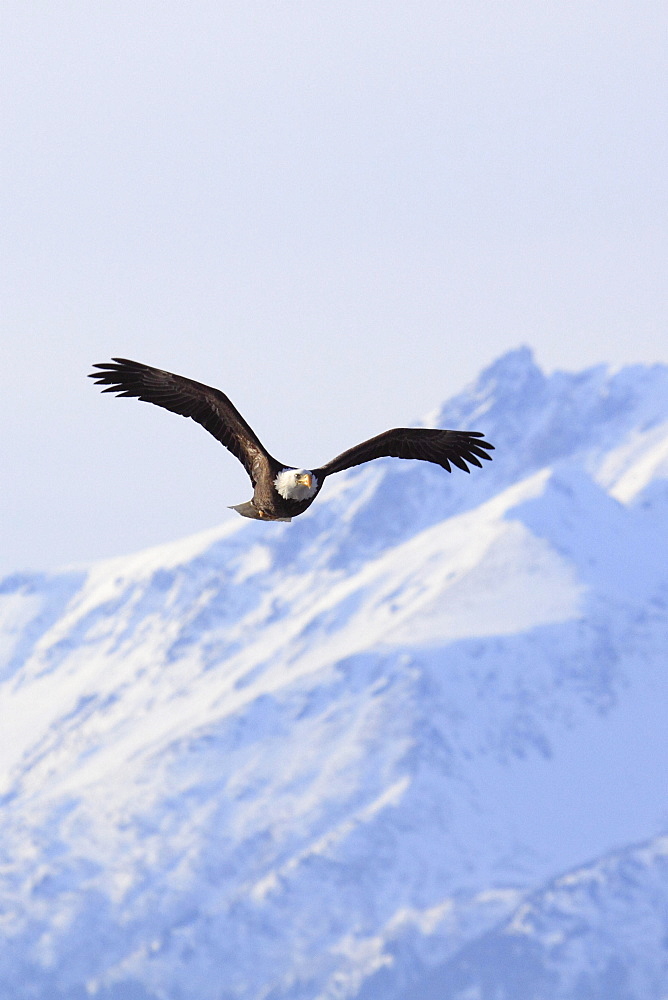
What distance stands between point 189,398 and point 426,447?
13.2 ft

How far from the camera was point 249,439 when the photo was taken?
947 inches

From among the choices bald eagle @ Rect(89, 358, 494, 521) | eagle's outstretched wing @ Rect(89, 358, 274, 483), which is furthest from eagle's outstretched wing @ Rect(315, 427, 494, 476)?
eagle's outstretched wing @ Rect(89, 358, 274, 483)

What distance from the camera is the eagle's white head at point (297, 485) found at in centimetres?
2231

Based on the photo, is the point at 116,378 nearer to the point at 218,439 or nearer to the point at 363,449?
the point at 218,439

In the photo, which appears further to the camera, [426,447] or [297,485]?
[426,447]

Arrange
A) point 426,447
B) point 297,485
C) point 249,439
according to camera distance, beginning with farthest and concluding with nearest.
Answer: point 426,447
point 249,439
point 297,485

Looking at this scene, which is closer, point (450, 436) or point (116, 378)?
point (116, 378)

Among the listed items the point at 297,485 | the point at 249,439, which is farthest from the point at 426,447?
the point at 297,485

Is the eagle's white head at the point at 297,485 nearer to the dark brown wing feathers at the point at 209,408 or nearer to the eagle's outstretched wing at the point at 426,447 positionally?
the dark brown wing feathers at the point at 209,408

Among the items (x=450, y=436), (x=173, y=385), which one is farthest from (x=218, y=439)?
(x=450, y=436)

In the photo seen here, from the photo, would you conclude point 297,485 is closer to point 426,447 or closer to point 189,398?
point 189,398

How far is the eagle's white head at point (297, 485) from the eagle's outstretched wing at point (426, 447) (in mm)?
2040

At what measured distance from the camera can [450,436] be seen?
26.7m

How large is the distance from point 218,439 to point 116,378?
5.66 ft
